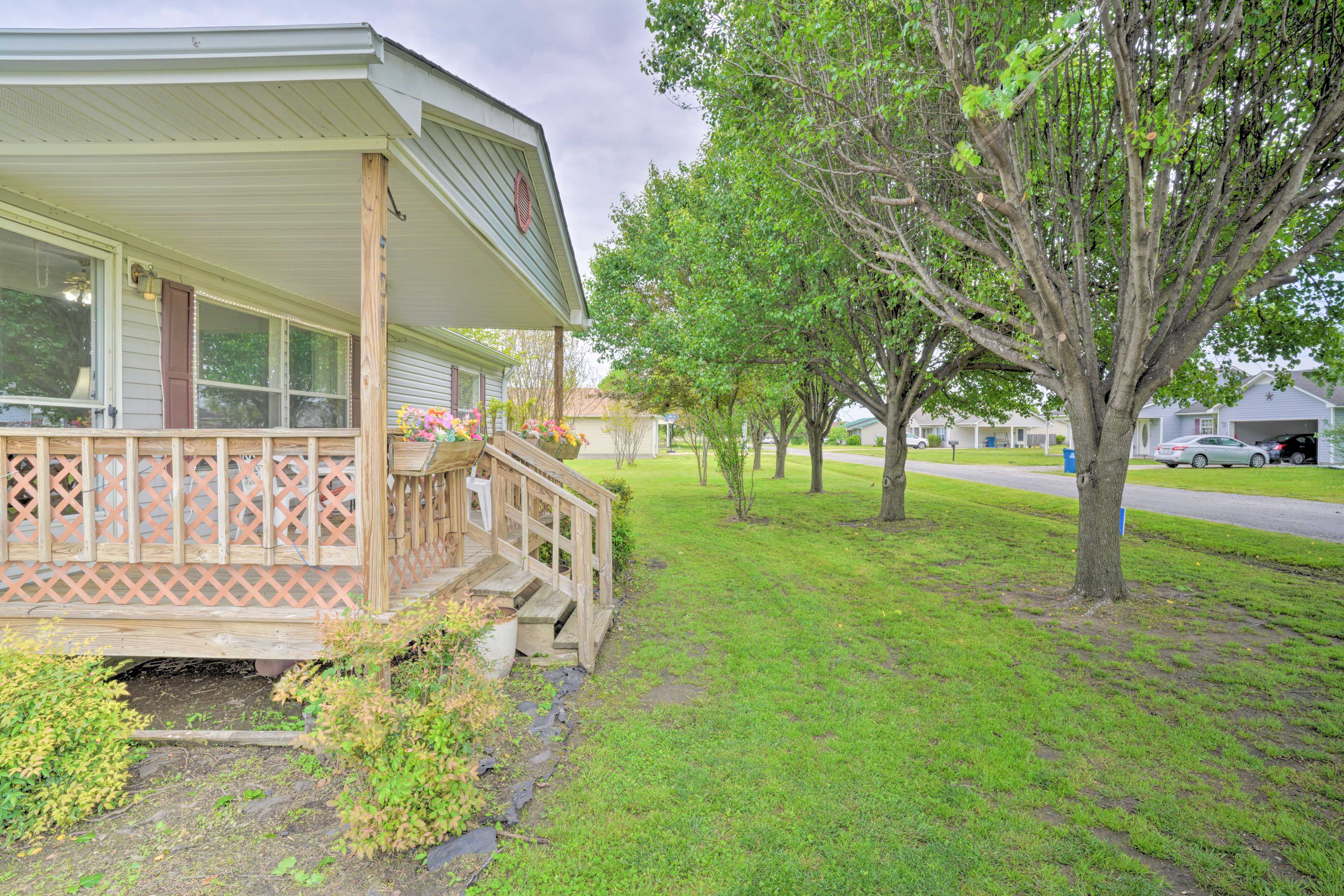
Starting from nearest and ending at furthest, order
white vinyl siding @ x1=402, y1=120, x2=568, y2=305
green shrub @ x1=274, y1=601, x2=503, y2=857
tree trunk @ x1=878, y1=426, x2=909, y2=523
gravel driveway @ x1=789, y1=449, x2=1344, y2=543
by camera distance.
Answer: green shrub @ x1=274, y1=601, x2=503, y2=857 < white vinyl siding @ x1=402, y1=120, x2=568, y2=305 < gravel driveway @ x1=789, y1=449, x2=1344, y2=543 < tree trunk @ x1=878, y1=426, x2=909, y2=523

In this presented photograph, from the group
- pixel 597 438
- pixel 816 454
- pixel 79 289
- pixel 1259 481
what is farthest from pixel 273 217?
pixel 597 438

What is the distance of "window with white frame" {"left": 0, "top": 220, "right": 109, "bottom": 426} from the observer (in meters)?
4.25

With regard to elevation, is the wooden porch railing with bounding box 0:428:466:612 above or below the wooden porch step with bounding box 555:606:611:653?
above

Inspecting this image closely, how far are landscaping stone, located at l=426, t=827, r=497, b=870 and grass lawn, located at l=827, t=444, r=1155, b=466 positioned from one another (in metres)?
31.6

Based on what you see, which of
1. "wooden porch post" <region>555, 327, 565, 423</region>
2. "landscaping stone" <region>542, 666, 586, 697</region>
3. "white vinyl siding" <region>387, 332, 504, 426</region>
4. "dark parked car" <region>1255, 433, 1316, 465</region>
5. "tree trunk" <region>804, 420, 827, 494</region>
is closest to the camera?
"landscaping stone" <region>542, 666, 586, 697</region>

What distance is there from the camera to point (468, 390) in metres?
13.6

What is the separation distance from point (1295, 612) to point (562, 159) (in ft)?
64.4

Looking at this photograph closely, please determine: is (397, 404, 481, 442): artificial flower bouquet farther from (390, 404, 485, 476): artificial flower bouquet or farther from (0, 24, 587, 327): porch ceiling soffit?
(0, 24, 587, 327): porch ceiling soffit

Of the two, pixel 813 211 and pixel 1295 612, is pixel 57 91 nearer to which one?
pixel 813 211

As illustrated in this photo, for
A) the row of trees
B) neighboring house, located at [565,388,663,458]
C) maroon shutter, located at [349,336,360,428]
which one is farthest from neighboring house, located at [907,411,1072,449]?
maroon shutter, located at [349,336,360,428]

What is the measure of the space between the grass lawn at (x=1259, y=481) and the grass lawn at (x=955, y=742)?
11307 mm

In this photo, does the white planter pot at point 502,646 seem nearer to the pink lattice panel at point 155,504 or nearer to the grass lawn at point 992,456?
the pink lattice panel at point 155,504

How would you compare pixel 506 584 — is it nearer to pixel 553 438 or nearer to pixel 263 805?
pixel 553 438

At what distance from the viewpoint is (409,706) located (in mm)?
2594
